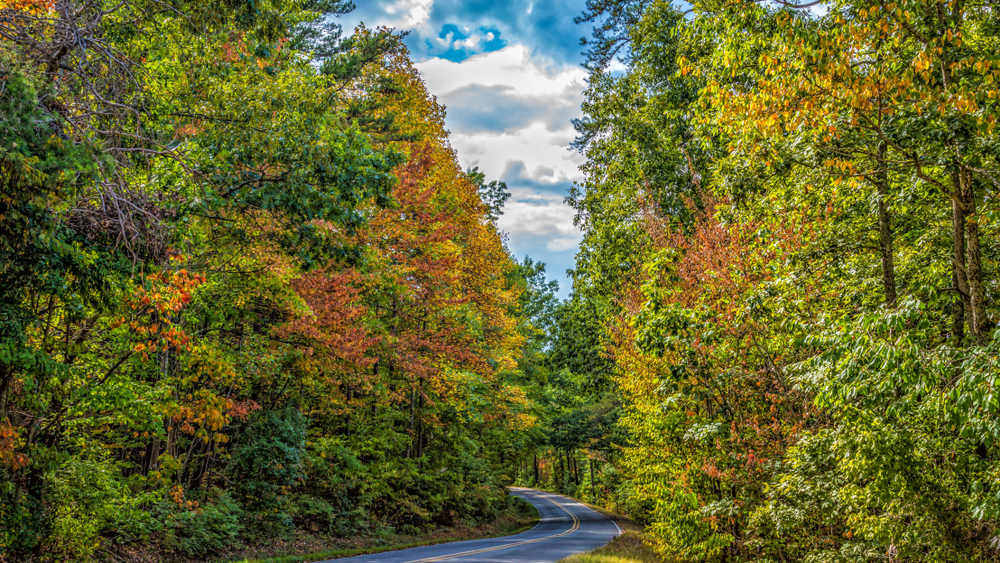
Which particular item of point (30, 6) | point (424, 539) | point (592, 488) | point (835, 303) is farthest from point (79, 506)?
point (592, 488)

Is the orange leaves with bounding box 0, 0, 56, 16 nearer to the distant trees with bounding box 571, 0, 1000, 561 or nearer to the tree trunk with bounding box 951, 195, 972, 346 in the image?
the distant trees with bounding box 571, 0, 1000, 561

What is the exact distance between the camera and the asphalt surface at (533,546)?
42.0ft

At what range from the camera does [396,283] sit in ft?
52.7

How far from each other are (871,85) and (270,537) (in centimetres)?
1403

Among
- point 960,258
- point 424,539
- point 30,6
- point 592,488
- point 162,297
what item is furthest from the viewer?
point 592,488

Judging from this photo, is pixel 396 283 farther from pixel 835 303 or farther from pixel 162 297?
pixel 835 303

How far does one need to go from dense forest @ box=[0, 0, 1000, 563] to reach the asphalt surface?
9.02 ft

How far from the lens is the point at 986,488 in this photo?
5387 mm

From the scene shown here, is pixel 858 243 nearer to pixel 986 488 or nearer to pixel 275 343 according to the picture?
pixel 986 488

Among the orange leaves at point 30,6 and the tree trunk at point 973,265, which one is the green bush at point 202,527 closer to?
the orange leaves at point 30,6

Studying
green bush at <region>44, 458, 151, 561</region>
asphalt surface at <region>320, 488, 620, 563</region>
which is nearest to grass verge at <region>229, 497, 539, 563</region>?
asphalt surface at <region>320, 488, 620, 563</region>

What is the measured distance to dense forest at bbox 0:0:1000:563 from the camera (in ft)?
17.6

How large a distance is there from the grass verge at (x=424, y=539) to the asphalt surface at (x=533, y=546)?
0.59m

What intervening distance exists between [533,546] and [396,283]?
9153 millimetres
